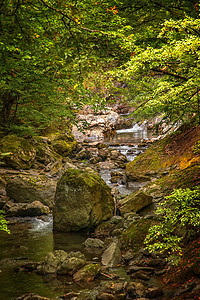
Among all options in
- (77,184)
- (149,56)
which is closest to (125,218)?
(77,184)

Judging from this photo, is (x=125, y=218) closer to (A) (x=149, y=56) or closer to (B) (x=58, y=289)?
(B) (x=58, y=289)

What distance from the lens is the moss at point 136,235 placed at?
589 centimetres

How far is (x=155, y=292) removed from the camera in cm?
396

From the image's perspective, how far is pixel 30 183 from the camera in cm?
1062


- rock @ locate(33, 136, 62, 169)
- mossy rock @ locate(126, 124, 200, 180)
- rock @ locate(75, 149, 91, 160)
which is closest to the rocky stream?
mossy rock @ locate(126, 124, 200, 180)

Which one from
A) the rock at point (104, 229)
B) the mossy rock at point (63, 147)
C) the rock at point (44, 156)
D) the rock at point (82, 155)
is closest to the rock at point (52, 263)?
the rock at point (104, 229)

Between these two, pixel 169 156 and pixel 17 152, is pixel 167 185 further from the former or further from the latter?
pixel 17 152

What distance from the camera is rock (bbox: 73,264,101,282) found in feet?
15.4

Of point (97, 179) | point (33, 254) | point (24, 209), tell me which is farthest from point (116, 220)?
point (24, 209)

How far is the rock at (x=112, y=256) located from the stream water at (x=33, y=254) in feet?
1.10

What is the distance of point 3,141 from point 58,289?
1171 centimetres

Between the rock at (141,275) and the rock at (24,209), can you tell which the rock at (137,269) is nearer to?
the rock at (141,275)

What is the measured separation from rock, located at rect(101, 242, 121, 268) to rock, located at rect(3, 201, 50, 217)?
4484mm

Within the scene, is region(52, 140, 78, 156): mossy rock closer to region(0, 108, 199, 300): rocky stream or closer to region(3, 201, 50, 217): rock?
region(0, 108, 199, 300): rocky stream
